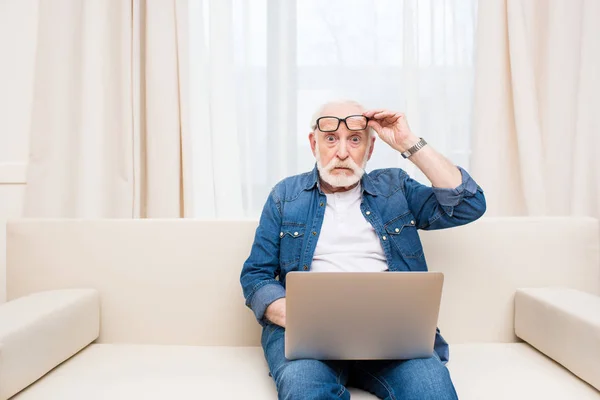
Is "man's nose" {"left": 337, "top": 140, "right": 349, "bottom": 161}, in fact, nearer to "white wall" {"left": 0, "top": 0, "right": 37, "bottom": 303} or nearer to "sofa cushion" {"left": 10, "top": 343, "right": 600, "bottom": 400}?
"sofa cushion" {"left": 10, "top": 343, "right": 600, "bottom": 400}

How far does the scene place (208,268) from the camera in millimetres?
1692

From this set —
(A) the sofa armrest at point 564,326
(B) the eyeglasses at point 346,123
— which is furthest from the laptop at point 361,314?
(B) the eyeglasses at point 346,123

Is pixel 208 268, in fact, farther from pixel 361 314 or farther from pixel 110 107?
pixel 110 107

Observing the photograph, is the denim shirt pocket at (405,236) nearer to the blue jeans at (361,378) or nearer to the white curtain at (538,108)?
the blue jeans at (361,378)

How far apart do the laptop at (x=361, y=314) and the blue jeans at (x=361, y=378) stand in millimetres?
35

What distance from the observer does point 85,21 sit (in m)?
2.21

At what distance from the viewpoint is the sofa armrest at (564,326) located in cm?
132

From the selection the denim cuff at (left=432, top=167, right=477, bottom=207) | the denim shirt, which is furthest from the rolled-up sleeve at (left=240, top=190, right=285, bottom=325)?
the denim cuff at (left=432, top=167, right=477, bottom=207)

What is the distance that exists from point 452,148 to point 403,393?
132cm

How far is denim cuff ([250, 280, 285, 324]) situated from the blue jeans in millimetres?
104

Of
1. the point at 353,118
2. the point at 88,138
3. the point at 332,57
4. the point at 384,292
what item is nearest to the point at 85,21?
the point at 88,138

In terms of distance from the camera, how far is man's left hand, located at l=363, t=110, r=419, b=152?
151 cm

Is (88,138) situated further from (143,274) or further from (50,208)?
(143,274)

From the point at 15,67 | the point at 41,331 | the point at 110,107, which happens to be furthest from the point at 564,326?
the point at 15,67
